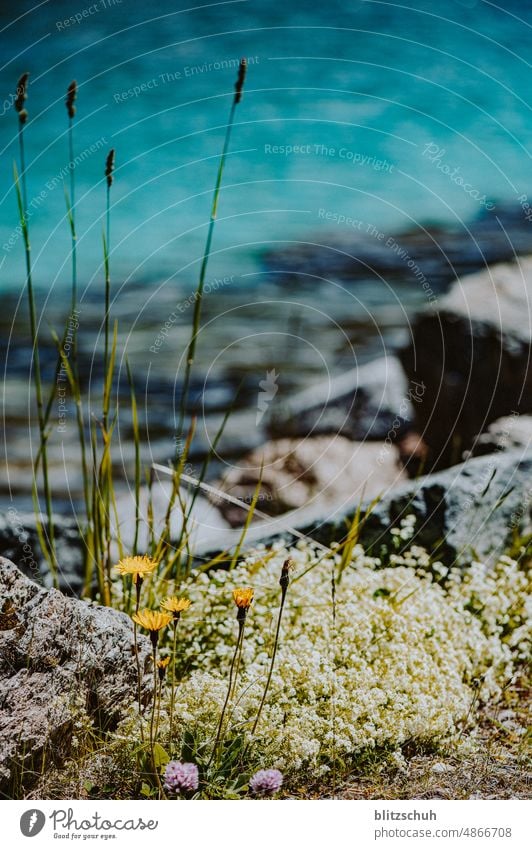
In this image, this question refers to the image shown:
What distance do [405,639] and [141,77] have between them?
7.14ft

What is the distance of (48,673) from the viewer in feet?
7.41

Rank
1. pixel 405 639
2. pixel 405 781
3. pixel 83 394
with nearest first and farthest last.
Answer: pixel 405 781 < pixel 405 639 < pixel 83 394

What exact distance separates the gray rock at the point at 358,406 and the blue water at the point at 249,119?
57 cm

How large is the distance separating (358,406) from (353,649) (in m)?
1.06

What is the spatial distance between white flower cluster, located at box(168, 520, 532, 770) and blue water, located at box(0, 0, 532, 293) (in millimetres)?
1194

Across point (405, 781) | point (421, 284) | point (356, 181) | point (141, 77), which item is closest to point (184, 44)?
point (141, 77)

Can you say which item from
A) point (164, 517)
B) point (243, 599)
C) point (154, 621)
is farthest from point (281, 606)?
point (164, 517)

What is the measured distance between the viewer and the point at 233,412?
3057 millimetres

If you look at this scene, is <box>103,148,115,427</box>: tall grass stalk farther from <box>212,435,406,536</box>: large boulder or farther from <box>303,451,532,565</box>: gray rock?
<box>303,451,532,565</box>: gray rock

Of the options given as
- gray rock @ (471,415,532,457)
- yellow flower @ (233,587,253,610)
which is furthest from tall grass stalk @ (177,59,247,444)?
gray rock @ (471,415,532,457)

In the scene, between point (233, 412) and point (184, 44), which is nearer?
point (184, 44)

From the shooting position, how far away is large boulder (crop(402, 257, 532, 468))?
3.25 meters

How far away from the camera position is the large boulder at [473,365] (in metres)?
3.25
